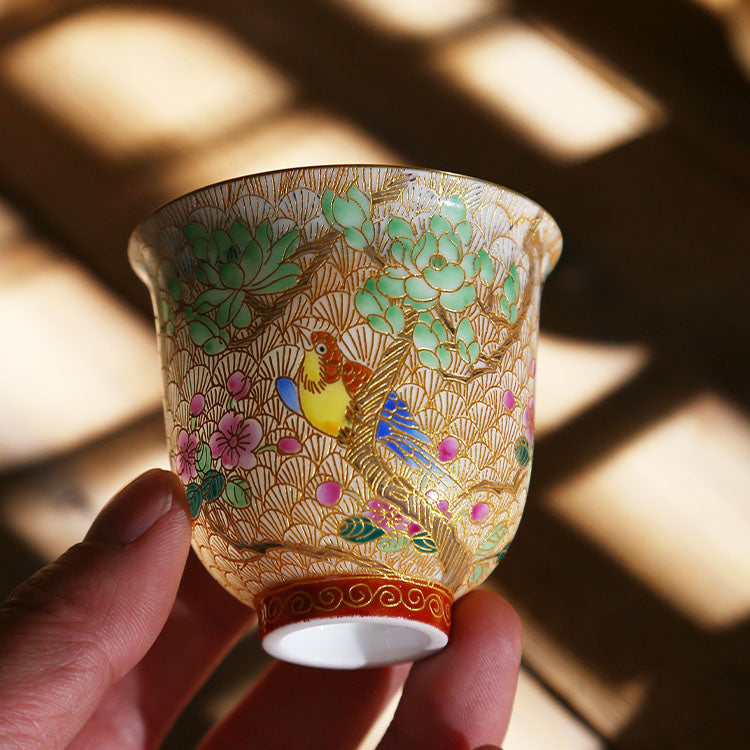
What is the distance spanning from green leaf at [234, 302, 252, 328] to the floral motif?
173 millimetres

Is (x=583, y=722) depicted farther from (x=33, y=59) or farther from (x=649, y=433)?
(x=33, y=59)

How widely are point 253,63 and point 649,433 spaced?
73 centimetres

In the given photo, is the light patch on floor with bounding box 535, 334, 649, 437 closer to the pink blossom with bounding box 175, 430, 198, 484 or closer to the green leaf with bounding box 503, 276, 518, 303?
the green leaf with bounding box 503, 276, 518, 303

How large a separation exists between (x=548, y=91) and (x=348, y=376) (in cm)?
67

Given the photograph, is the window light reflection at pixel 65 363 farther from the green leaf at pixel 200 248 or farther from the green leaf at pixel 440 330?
the green leaf at pixel 440 330

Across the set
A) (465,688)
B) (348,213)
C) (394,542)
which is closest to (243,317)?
(348,213)

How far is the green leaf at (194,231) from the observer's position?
2.26 ft

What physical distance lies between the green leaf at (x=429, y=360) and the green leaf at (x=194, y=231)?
0.20 meters

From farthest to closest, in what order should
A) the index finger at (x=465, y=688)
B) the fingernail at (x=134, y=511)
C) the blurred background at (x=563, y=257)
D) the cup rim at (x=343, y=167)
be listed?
the blurred background at (x=563, y=257) → the index finger at (x=465, y=688) → the fingernail at (x=134, y=511) → the cup rim at (x=343, y=167)

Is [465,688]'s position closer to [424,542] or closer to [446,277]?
[424,542]

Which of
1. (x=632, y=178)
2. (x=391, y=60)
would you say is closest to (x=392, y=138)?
(x=391, y=60)

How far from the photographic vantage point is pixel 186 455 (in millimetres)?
735

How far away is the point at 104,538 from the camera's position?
0.76 meters

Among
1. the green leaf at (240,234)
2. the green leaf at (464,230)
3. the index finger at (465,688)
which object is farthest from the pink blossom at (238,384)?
the index finger at (465,688)
